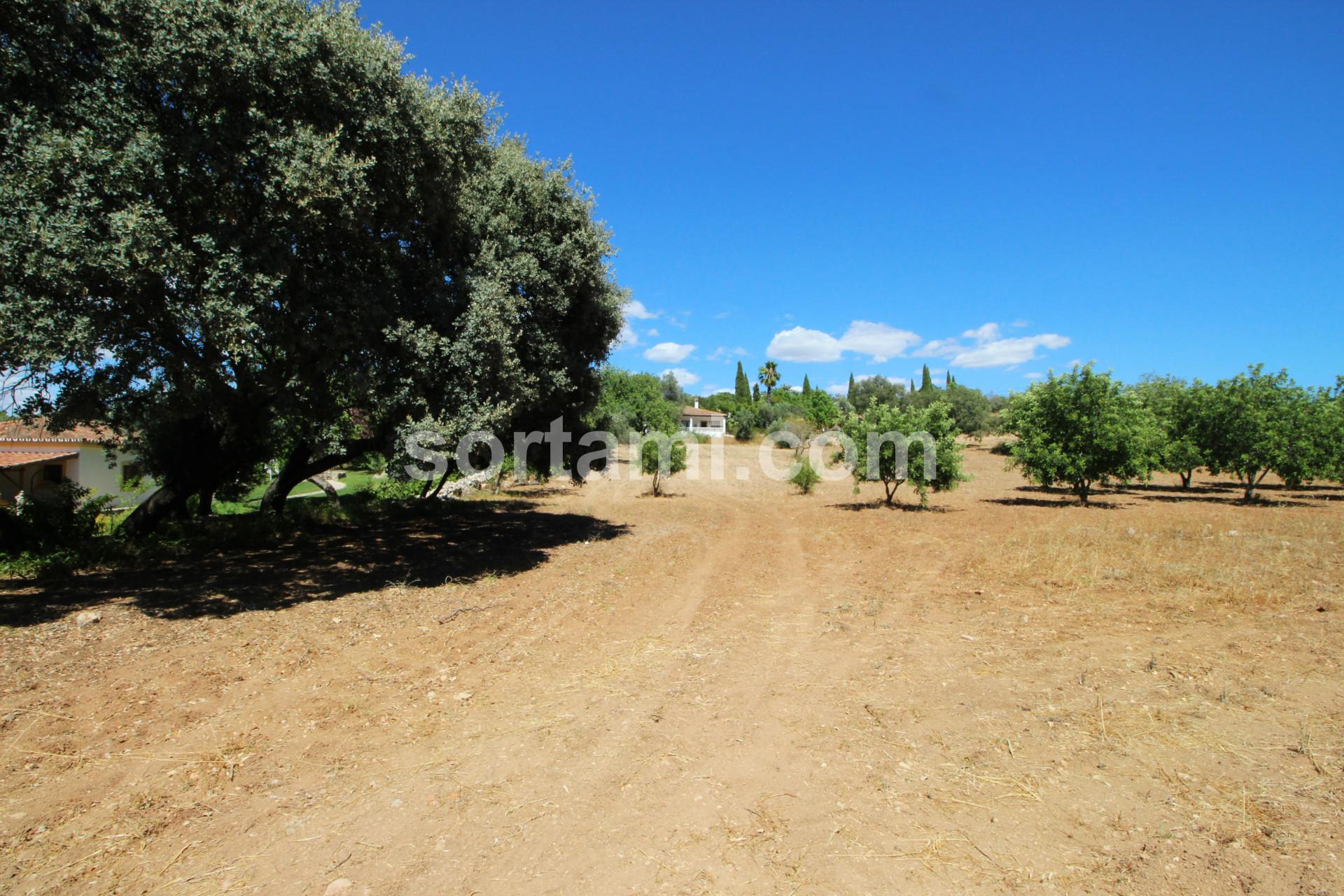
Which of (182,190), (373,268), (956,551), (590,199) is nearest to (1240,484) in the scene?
(956,551)

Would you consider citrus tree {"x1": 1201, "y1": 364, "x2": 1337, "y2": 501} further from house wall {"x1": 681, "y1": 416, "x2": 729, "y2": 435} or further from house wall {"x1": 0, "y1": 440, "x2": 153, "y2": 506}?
house wall {"x1": 681, "y1": 416, "x2": 729, "y2": 435}

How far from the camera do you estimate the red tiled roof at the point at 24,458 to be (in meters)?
21.8

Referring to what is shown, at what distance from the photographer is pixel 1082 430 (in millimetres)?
21578

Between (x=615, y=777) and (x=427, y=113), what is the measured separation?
938 cm

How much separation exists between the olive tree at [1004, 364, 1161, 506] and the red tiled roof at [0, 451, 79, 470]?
36413mm

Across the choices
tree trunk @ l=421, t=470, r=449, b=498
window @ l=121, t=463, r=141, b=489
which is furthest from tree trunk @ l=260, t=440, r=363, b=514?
window @ l=121, t=463, r=141, b=489

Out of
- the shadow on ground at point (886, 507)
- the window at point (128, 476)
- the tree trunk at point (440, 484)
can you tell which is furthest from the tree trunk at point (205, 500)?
the shadow on ground at point (886, 507)

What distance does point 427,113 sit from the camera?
30.0ft

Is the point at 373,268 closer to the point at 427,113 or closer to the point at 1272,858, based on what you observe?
the point at 427,113

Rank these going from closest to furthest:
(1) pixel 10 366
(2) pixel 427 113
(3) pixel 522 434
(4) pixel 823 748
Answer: (4) pixel 823 748 → (1) pixel 10 366 → (2) pixel 427 113 → (3) pixel 522 434

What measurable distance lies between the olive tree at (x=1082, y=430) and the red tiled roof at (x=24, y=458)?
3641cm

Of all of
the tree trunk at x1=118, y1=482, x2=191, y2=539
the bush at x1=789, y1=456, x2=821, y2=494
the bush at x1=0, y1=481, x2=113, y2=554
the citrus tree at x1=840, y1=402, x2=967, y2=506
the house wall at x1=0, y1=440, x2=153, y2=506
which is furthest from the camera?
the bush at x1=789, y1=456, x2=821, y2=494

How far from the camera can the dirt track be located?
347cm

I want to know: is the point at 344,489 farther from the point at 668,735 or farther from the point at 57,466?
the point at 668,735
